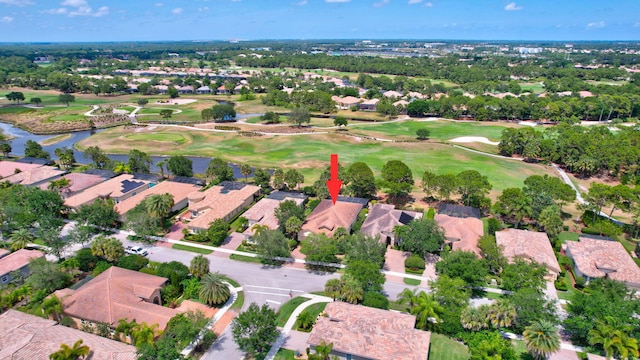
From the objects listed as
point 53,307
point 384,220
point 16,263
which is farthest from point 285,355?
point 16,263

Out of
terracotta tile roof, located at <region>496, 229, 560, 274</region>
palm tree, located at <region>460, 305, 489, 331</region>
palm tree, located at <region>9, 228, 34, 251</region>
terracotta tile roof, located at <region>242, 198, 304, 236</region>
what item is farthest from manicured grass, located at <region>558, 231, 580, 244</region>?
palm tree, located at <region>9, 228, 34, 251</region>

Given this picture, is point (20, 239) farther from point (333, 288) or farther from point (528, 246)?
point (528, 246)

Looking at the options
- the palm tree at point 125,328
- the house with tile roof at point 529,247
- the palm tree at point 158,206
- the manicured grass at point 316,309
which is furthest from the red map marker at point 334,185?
the palm tree at point 125,328

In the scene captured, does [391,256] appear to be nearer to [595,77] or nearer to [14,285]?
[14,285]

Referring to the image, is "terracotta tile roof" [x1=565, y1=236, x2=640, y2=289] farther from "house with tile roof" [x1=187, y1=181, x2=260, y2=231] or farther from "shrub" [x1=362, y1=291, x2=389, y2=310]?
"house with tile roof" [x1=187, y1=181, x2=260, y2=231]

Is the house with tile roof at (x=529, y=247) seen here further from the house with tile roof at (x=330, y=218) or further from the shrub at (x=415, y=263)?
the house with tile roof at (x=330, y=218)

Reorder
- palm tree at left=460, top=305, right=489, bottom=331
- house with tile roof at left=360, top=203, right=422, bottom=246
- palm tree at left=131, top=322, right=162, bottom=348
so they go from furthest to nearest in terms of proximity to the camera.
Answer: house with tile roof at left=360, top=203, right=422, bottom=246, palm tree at left=460, top=305, right=489, bottom=331, palm tree at left=131, top=322, right=162, bottom=348
